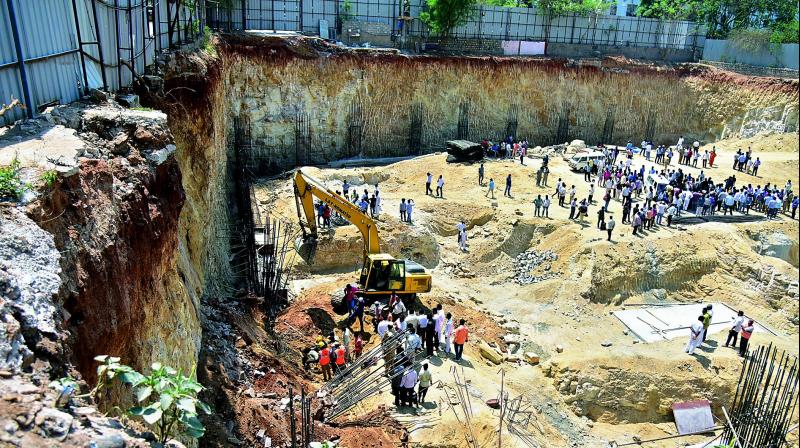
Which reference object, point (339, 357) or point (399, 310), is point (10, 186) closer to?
point (339, 357)

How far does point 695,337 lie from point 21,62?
16.6m

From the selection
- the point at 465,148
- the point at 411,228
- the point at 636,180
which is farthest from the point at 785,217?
the point at 411,228

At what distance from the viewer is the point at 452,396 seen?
44.9ft

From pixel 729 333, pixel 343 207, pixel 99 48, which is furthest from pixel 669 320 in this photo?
pixel 99 48

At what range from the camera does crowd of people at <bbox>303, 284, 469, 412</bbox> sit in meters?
13.2

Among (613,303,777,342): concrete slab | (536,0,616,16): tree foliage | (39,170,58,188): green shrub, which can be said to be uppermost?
(536,0,616,16): tree foliage

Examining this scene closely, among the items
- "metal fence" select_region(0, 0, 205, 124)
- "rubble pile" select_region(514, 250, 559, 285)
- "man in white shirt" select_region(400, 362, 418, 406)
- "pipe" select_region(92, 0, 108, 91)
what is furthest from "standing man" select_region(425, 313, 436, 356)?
"pipe" select_region(92, 0, 108, 91)

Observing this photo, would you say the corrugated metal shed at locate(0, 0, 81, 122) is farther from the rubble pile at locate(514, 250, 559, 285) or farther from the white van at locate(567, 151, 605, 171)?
the white van at locate(567, 151, 605, 171)

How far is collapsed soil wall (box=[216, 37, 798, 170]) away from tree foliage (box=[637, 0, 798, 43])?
29.6 feet

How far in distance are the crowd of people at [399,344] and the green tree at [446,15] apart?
2686 cm

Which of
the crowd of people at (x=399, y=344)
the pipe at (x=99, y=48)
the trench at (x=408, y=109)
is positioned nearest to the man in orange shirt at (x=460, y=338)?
the crowd of people at (x=399, y=344)

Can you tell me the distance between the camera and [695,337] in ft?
53.9

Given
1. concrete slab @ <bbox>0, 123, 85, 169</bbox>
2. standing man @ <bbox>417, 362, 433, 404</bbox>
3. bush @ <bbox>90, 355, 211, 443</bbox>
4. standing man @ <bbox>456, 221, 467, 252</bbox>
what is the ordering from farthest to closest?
standing man @ <bbox>456, 221, 467, 252</bbox>, standing man @ <bbox>417, 362, 433, 404</bbox>, concrete slab @ <bbox>0, 123, 85, 169</bbox>, bush @ <bbox>90, 355, 211, 443</bbox>

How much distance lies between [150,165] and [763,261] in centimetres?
2269
